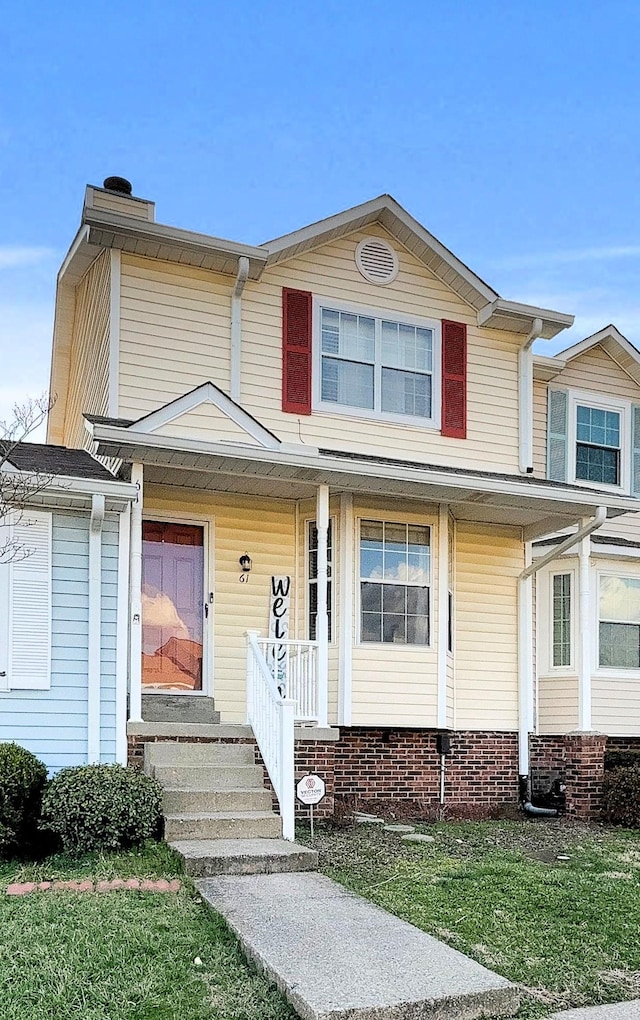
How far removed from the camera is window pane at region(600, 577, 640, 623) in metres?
13.1

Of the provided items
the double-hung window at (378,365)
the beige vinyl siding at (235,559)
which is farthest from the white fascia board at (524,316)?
the beige vinyl siding at (235,559)

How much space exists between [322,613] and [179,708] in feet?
6.09

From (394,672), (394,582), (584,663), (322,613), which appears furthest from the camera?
(584,663)

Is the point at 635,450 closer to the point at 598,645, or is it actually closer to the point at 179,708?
the point at 598,645

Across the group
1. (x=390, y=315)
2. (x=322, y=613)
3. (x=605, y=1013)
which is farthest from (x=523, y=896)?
(x=390, y=315)

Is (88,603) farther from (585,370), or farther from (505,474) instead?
(585,370)

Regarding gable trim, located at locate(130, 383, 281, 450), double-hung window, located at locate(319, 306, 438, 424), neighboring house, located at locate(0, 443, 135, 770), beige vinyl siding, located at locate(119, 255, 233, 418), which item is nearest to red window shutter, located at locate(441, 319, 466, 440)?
double-hung window, located at locate(319, 306, 438, 424)

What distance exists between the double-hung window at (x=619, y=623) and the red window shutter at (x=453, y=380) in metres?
2.92

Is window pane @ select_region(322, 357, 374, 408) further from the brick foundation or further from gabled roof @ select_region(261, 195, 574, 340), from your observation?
the brick foundation

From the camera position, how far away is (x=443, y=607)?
37.4 ft

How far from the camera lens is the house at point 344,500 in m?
10.4

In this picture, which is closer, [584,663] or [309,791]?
[309,791]

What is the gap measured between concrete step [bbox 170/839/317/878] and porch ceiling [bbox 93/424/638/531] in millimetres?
3703

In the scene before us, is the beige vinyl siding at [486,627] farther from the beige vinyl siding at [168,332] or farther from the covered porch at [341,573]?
the beige vinyl siding at [168,332]
